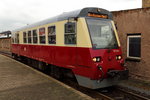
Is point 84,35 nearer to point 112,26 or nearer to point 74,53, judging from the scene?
point 74,53

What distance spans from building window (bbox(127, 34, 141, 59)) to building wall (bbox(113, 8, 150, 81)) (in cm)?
22

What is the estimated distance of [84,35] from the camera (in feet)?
20.1

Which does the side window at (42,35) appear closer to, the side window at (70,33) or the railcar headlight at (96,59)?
the side window at (70,33)

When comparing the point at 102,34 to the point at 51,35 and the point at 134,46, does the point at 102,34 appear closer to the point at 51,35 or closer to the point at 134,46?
the point at 51,35

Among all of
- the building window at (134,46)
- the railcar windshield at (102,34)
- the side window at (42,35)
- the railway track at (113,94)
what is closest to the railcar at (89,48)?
the railcar windshield at (102,34)

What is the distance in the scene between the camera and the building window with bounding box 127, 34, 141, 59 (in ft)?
30.2

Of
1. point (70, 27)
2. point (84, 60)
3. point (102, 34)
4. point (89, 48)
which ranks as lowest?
point (84, 60)

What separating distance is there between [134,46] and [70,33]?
172 inches

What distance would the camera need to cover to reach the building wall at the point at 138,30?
8.54 meters

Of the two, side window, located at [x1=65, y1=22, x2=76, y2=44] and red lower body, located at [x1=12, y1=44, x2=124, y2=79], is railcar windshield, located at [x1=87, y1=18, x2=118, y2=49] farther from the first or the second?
side window, located at [x1=65, y1=22, x2=76, y2=44]

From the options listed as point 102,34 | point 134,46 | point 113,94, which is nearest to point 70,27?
point 102,34

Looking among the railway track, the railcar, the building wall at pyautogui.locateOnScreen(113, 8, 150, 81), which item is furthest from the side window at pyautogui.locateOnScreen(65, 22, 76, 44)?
the building wall at pyautogui.locateOnScreen(113, 8, 150, 81)

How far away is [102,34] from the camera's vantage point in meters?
6.61

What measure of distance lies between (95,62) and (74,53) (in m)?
1.01
